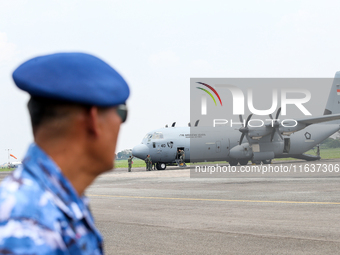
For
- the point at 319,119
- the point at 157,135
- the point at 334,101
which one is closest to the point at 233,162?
the point at 319,119

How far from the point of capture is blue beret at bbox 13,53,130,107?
3.34 feet

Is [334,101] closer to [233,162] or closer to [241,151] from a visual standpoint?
[233,162]

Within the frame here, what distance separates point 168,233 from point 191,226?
908mm

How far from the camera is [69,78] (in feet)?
3.36

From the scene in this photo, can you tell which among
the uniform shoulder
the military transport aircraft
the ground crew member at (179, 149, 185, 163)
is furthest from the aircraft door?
the uniform shoulder

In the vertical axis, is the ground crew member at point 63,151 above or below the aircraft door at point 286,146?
above

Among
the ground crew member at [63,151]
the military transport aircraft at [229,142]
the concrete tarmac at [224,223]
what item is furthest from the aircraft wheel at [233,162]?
the ground crew member at [63,151]

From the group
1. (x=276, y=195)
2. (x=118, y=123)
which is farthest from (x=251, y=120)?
(x=118, y=123)

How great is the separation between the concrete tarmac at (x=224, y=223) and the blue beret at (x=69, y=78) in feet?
21.0

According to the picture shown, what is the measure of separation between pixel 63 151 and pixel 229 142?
36.5 metres

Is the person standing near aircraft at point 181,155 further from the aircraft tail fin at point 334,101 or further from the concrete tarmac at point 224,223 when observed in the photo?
the aircraft tail fin at point 334,101

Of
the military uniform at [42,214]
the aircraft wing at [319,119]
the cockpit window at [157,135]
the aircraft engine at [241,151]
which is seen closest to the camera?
the military uniform at [42,214]

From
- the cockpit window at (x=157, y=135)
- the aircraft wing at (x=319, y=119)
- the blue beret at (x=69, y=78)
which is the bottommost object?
the cockpit window at (x=157, y=135)

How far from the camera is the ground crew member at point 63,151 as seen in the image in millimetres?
909
